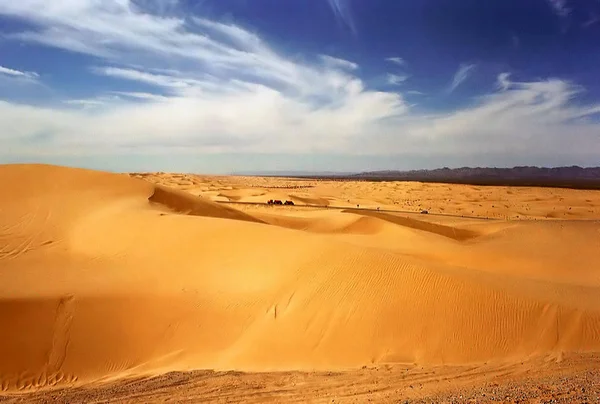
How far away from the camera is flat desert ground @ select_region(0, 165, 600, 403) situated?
530 centimetres

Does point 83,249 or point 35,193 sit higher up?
point 35,193

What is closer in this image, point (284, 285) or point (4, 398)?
point (4, 398)

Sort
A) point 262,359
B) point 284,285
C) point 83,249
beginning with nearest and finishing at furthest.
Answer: point 262,359, point 284,285, point 83,249

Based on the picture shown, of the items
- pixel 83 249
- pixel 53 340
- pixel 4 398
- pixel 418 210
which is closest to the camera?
pixel 4 398

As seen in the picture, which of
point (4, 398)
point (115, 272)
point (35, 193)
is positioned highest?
point (35, 193)

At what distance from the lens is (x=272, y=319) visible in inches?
306

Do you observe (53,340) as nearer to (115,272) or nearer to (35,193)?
(115,272)

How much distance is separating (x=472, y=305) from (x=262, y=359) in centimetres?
399

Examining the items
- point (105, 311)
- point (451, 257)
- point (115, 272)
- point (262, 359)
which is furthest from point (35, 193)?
point (451, 257)

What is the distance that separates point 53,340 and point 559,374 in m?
7.82

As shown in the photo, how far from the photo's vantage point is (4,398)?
5812 millimetres

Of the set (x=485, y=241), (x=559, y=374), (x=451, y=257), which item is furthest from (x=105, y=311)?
(x=485, y=241)

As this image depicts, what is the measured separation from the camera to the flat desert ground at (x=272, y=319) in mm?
5305

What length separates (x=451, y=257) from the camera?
12.8m
